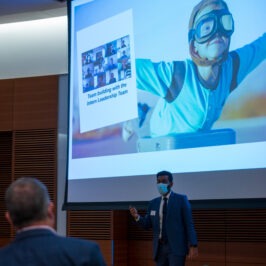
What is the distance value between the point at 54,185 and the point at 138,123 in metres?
2.41

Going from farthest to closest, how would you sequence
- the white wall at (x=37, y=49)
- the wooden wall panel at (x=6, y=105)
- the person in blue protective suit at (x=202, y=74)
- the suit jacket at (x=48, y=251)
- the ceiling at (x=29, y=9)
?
the wooden wall panel at (x=6, y=105) → the white wall at (x=37, y=49) → the ceiling at (x=29, y=9) → the person in blue protective suit at (x=202, y=74) → the suit jacket at (x=48, y=251)

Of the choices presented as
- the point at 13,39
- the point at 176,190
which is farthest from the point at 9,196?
the point at 13,39

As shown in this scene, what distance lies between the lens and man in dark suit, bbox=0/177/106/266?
58.5 inches

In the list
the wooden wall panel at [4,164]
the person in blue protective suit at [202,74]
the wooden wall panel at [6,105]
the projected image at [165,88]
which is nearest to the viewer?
the projected image at [165,88]

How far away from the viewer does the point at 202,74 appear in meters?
5.39

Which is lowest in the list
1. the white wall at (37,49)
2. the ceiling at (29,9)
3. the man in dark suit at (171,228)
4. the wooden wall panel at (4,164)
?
the man in dark suit at (171,228)

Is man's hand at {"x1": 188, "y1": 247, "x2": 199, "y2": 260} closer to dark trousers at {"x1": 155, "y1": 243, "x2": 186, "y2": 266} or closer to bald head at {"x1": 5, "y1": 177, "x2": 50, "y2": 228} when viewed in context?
dark trousers at {"x1": 155, "y1": 243, "x2": 186, "y2": 266}

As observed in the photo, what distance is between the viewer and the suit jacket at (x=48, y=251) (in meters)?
1.48

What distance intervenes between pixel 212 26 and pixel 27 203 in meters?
4.11

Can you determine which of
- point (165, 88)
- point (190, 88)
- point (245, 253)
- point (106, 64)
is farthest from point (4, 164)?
point (190, 88)

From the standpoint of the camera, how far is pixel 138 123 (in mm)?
5871

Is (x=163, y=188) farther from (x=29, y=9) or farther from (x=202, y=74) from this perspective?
(x=29, y=9)

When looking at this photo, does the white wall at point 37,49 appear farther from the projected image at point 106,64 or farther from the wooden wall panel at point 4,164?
the projected image at point 106,64

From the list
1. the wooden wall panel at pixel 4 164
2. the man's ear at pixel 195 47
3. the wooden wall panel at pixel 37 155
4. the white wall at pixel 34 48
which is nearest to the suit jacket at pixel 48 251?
the man's ear at pixel 195 47
